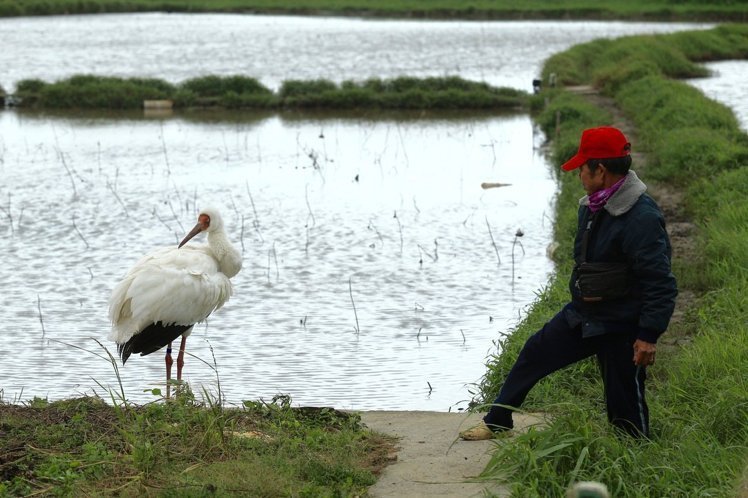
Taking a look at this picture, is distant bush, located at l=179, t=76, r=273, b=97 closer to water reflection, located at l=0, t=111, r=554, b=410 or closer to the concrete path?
water reflection, located at l=0, t=111, r=554, b=410

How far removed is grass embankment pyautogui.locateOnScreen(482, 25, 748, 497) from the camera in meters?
4.85

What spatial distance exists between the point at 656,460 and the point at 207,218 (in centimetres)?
399

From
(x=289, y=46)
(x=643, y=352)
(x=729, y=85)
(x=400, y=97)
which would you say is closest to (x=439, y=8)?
(x=289, y=46)

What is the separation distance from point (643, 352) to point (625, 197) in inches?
27.3

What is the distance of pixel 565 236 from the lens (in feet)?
35.7

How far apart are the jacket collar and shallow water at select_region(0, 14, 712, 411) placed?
256 cm

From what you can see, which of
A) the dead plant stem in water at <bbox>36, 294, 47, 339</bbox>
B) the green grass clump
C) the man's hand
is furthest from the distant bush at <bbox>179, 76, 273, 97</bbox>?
the man's hand

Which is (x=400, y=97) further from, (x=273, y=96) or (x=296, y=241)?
(x=296, y=241)

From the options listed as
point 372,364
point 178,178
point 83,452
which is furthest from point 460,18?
point 83,452

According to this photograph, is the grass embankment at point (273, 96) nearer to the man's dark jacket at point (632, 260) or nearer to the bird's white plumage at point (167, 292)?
the bird's white plumage at point (167, 292)

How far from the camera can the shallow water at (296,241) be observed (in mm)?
8070

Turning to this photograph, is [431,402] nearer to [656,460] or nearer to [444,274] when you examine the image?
[656,460]

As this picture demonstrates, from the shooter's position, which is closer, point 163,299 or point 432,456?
point 432,456

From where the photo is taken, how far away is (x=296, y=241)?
12.0 m
